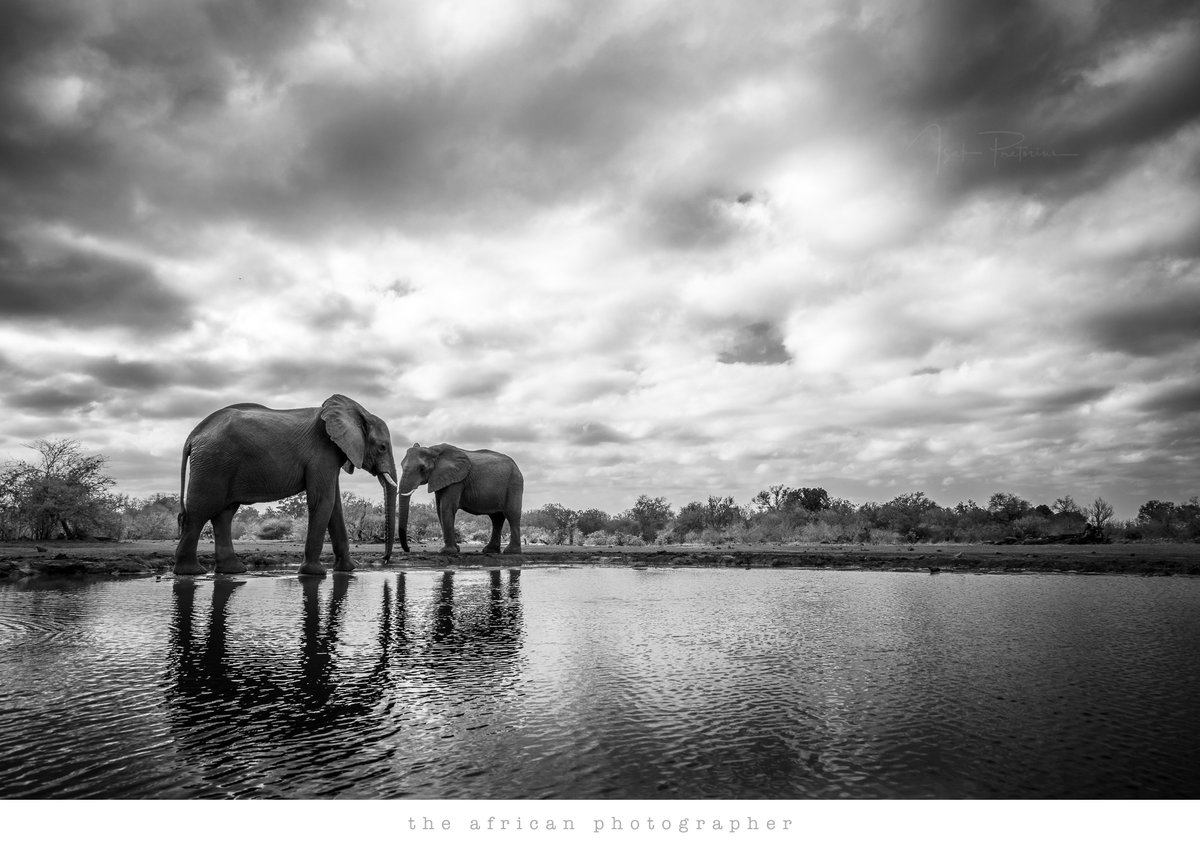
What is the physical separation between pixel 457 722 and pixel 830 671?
2.63 meters

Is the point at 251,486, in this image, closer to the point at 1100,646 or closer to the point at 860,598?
the point at 860,598

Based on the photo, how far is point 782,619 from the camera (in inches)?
284

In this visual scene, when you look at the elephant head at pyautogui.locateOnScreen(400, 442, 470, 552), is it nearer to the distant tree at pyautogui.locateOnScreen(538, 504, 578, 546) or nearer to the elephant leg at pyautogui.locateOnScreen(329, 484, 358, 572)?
the elephant leg at pyautogui.locateOnScreen(329, 484, 358, 572)

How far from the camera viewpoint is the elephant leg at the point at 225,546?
12680mm

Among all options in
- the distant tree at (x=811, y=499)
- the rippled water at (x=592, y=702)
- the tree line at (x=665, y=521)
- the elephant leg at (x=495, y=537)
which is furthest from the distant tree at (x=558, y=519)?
the rippled water at (x=592, y=702)

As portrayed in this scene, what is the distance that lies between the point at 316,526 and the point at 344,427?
6.46 feet

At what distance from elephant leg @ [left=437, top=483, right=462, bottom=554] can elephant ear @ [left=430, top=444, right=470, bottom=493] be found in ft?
0.97

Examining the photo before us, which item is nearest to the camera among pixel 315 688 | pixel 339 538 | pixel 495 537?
pixel 315 688

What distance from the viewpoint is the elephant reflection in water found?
2.68m

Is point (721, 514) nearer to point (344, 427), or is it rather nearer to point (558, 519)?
point (558, 519)

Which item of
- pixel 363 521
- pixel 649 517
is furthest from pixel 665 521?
pixel 363 521

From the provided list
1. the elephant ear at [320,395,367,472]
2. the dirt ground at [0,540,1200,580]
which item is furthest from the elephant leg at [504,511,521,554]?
the elephant ear at [320,395,367,472]

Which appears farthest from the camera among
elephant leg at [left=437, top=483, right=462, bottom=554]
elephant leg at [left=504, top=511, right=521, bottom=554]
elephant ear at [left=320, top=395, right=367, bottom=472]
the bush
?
the bush

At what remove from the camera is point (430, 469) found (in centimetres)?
2167
